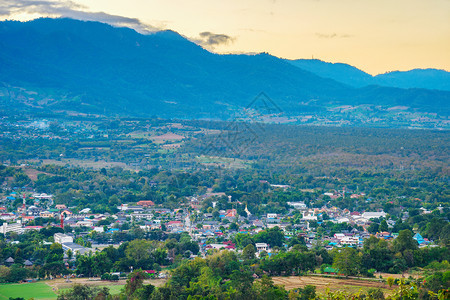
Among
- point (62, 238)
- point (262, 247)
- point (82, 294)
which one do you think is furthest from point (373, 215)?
point (82, 294)

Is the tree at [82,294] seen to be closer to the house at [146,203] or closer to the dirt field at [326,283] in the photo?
the dirt field at [326,283]

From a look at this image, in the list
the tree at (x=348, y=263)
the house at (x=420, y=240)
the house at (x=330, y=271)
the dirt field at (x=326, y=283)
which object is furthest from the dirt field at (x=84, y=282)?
the house at (x=420, y=240)

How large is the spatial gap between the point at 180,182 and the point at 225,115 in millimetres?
105422

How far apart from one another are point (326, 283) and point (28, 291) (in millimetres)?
11996

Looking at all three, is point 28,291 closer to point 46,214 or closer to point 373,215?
point 46,214

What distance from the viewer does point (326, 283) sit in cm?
2644

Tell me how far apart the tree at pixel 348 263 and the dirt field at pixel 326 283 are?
67cm

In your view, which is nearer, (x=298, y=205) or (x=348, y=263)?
(x=348, y=263)

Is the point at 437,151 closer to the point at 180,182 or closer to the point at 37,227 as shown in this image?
the point at 180,182

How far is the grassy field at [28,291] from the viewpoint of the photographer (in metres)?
25.1

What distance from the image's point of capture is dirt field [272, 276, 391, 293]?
25531 millimetres

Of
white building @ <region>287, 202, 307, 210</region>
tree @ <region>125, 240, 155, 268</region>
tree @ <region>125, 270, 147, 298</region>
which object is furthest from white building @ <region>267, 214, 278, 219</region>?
tree @ <region>125, 270, 147, 298</region>

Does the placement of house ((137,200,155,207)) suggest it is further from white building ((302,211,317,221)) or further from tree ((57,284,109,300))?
tree ((57,284,109,300))

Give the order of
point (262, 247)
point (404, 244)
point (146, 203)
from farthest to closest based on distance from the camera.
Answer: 1. point (146, 203)
2. point (262, 247)
3. point (404, 244)
